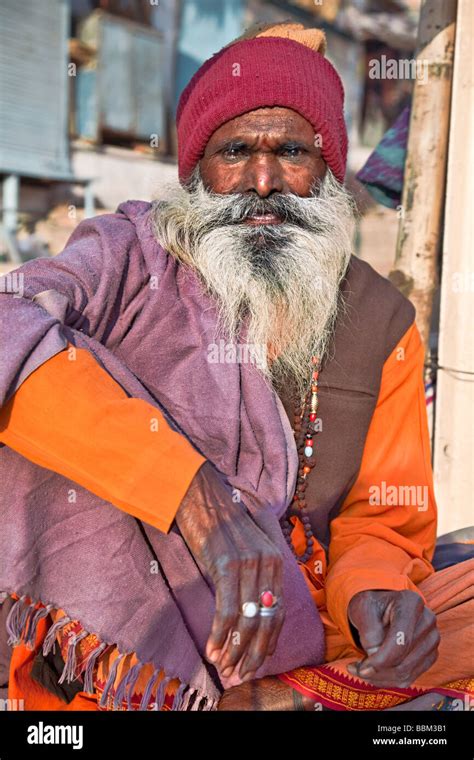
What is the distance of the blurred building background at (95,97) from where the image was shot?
10.6 m

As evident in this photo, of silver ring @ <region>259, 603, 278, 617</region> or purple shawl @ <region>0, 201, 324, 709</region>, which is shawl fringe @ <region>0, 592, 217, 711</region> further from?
silver ring @ <region>259, 603, 278, 617</region>

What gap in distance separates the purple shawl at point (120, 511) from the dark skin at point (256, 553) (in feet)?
0.57

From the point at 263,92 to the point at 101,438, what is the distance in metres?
1.36

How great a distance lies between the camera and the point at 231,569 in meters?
1.67

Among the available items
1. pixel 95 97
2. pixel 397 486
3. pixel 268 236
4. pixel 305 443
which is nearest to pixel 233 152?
pixel 268 236

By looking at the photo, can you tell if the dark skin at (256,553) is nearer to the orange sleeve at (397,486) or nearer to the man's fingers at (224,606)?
the man's fingers at (224,606)

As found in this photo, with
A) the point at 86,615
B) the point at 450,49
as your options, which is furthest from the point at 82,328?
the point at 450,49

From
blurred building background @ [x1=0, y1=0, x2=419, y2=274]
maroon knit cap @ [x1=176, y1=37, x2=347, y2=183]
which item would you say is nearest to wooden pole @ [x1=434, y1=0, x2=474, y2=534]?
maroon knit cap @ [x1=176, y1=37, x2=347, y2=183]

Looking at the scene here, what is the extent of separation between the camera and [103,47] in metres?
11.3

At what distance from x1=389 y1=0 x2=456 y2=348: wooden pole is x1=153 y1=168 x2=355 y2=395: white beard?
146 cm

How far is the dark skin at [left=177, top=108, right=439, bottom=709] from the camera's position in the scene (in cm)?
167

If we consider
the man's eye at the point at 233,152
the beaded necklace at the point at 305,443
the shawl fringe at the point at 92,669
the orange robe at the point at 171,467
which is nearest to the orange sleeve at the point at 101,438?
the orange robe at the point at 171,467

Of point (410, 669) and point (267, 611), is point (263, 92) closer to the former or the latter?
point (267, 611)

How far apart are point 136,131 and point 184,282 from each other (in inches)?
387
